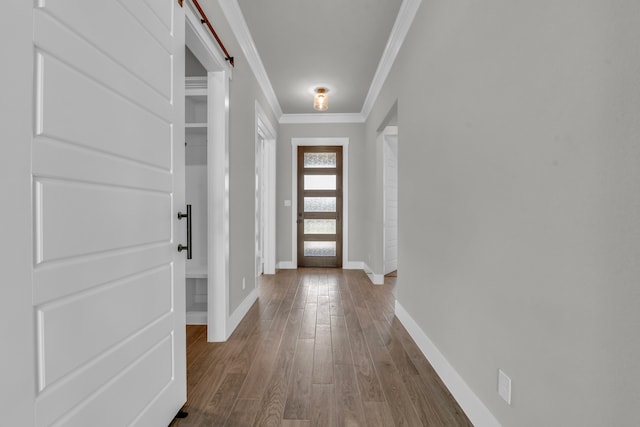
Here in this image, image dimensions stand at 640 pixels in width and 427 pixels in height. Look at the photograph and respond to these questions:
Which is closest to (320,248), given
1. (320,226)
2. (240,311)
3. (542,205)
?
(320,226)

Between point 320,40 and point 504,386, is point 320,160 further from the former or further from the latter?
point 504,386

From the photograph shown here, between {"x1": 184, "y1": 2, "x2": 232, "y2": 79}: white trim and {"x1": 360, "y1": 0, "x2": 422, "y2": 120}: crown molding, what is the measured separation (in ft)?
4.92

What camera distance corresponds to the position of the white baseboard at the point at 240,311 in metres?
2.83

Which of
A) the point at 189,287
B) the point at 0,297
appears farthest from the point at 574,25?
the point at 189,287

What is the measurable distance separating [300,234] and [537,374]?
507 cm

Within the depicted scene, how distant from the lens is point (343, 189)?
6.07 m

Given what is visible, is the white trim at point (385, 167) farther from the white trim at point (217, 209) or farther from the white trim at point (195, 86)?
the white trim at point (217, 209)

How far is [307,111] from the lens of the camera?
5781 millimetres

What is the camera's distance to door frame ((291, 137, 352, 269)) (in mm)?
6047

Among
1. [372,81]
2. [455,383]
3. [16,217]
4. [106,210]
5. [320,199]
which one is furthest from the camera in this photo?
[320,199]

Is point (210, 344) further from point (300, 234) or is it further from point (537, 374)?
point (300, 234)

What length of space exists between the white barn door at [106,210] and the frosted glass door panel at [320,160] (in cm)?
445

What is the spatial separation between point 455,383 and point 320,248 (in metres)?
4.36

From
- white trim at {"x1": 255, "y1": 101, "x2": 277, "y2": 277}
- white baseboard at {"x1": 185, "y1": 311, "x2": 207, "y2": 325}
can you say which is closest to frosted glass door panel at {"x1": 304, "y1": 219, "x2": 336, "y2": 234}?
white trim at {"x1": 255, "y1": 101, "x2": 277, "y2": 277}
